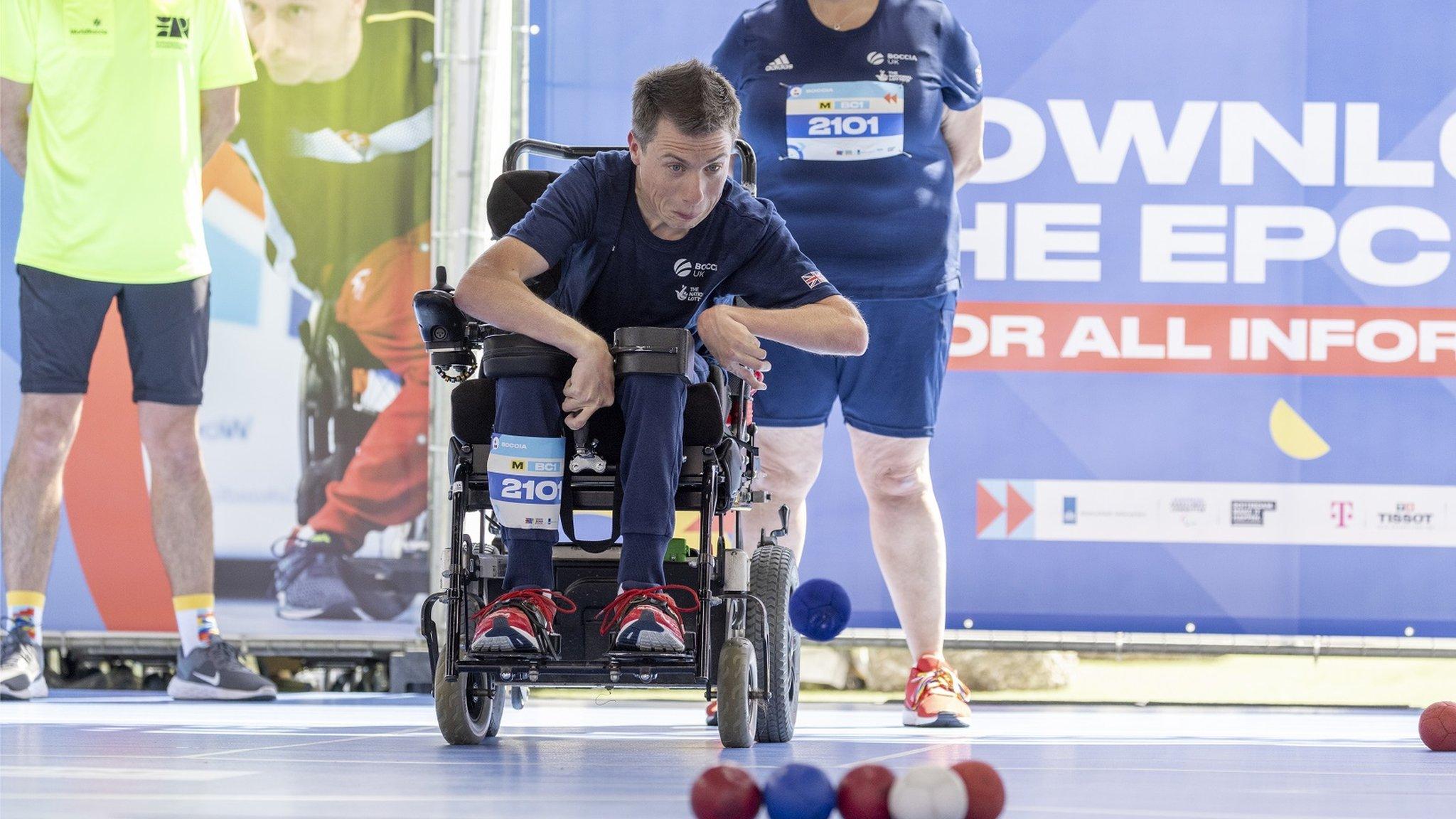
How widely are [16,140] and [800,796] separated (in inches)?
123

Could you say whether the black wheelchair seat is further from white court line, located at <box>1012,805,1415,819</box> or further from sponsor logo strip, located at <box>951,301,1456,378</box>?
sponsor logo strip, located at <box>951,301,1456,378</box>

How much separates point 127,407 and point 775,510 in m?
1.84

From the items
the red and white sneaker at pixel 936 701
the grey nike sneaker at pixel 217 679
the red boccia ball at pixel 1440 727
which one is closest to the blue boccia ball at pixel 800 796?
the red boccia ball at pixel 1440 727

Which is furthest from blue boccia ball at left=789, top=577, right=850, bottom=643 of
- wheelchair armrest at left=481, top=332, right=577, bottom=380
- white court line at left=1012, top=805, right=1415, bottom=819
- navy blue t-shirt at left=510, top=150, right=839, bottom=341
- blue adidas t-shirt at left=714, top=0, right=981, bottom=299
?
white court line at left=1012, top=805, right=1415, bottom=819

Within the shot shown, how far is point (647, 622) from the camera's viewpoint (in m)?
2.25

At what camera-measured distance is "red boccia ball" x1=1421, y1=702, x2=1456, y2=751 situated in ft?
9.16

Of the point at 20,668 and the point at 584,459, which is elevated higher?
the point at 584,459

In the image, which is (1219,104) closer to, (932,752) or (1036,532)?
(1036,532)

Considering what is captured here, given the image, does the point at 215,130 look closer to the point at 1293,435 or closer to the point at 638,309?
the point at 638,309

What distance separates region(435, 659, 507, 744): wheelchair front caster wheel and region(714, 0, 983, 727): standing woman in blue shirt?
101 cm

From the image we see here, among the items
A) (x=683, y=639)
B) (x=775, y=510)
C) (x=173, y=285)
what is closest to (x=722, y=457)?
(x=683, y=639)

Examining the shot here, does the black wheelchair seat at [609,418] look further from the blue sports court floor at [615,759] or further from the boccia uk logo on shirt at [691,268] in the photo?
the blue sports court floor at [615,759]

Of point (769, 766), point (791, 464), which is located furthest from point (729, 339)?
point (791, 464)

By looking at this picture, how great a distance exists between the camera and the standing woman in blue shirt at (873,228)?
11.6ft
